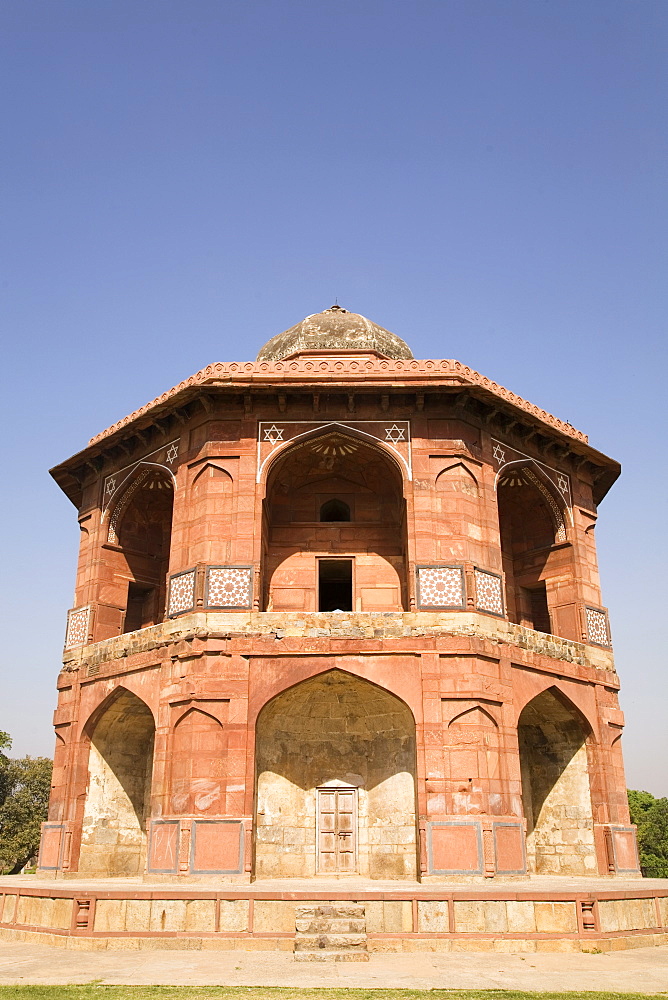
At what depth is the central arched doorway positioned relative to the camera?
15.2m

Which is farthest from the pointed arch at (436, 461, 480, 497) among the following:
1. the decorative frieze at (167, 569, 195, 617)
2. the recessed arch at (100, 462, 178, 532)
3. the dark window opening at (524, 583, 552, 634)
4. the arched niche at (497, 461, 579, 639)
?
the recessed arch at (100, 462, 178, 532)

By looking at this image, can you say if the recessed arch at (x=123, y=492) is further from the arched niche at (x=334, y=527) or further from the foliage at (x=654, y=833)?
the foliage at (x=654, y=833)

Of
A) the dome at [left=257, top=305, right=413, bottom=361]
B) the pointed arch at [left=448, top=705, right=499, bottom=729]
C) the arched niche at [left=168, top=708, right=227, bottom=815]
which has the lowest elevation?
the arched niche at [left=168, top=708, right=227, bottom=815]

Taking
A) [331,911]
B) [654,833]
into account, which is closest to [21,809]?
[331,911]

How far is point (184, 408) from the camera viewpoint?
17.2m

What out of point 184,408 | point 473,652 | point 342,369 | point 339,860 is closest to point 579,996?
point 473,652

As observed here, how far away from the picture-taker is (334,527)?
18172mm

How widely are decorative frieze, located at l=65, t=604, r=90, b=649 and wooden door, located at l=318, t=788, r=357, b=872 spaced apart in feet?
19.1

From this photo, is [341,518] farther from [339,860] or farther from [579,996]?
[579,996]

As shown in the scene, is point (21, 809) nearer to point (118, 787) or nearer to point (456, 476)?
point (118, 787)

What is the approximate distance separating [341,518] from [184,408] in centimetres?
408

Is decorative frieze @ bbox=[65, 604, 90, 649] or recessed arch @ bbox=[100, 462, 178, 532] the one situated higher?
recessed arch @ bbox=[100, 462, 178, 532]

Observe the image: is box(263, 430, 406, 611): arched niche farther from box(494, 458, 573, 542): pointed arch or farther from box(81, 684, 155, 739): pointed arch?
box(81, 684, 155, 739): pointed arch

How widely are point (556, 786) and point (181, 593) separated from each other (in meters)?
8.27
